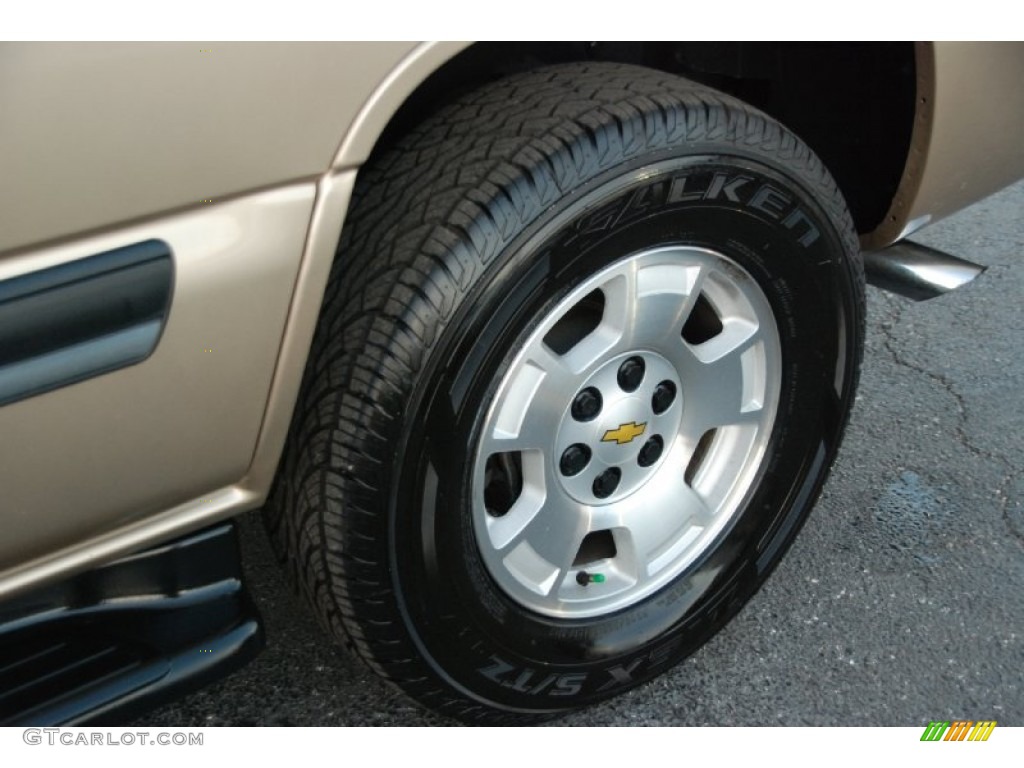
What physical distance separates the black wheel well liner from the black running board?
25.5 inches

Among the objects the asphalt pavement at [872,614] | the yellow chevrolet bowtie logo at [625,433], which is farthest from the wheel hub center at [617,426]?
the asphalt pavement at [872,614]

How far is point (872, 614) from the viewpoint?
207 centimetres

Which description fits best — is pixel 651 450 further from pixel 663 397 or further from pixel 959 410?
pixel 959 410

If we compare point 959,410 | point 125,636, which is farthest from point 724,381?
point 959,410

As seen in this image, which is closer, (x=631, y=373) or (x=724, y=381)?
(x=631, y=373)

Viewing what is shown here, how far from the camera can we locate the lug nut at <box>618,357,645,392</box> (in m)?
1.62

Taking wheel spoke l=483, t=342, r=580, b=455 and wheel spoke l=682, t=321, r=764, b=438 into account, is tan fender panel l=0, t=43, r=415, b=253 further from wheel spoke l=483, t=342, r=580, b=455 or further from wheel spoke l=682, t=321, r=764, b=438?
wheel spoke l=682, t=321, r=764, b=438

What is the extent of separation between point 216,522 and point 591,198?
62cm

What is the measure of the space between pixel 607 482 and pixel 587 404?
17 centimetres

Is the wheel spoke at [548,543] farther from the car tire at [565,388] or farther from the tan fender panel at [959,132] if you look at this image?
the tan fender panel at [959,132]

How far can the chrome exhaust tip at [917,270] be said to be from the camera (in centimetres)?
204

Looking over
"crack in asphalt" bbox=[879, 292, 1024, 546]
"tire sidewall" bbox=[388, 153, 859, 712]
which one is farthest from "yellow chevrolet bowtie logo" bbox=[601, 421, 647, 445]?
"crack in asphalt" bbox=[879, 292, 1024, 546]
